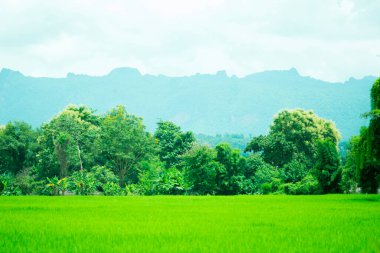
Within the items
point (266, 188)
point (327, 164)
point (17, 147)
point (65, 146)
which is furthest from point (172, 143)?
point (327, 164)

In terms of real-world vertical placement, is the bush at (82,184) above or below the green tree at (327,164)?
below

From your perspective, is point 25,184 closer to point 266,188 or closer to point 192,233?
point 266,188

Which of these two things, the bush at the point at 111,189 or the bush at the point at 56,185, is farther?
the bush at the point at 111,189

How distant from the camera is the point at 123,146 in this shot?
44.0 metres

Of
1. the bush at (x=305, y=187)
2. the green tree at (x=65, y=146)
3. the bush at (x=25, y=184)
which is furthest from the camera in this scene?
the green tree at (x=65, y=146)

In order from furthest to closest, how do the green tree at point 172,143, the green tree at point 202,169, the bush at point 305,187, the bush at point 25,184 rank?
1. the green tree at point 172,143
2. the bush at point 25,184
3. the green tree at point 202,169
4. the bush at point 305,187

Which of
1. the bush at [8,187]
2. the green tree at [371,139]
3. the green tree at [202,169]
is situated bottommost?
the bush at [8,187]

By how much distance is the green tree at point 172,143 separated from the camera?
49.5 meters

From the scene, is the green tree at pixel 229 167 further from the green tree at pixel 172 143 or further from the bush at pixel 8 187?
the bush at pixel 8 187

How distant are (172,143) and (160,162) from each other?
21.1 feet

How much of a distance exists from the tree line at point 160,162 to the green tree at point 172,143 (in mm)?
108

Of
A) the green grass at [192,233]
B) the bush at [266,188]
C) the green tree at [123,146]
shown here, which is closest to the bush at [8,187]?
the green tree at [123,146]

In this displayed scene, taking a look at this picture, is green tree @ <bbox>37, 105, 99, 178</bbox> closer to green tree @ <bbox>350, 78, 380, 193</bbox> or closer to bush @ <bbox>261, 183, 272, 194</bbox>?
bush @ <bbox>261, 183, 272, 194</bbox>

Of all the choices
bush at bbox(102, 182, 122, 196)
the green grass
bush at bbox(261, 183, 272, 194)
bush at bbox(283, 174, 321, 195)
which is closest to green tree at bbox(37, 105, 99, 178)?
bush at bbox(102, 182, 122, 196)
